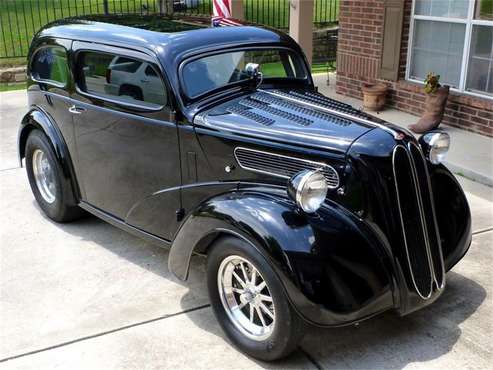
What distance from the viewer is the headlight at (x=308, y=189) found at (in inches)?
112

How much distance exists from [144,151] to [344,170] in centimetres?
147

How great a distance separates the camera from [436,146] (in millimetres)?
3545

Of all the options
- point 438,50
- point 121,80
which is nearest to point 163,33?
point 121,80

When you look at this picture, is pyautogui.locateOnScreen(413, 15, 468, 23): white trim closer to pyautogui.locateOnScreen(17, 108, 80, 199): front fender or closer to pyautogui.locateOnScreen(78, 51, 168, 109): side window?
pyautogui.locateOnScreen(78, 51, 168, 109): side window

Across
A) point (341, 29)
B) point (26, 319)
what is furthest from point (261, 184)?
point (341, 29)

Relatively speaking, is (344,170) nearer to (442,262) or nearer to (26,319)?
(442,262)

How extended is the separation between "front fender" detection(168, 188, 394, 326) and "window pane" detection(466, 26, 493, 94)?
4.41 m

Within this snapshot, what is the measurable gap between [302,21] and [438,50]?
8.17ft

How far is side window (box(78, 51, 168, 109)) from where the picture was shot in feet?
12.2

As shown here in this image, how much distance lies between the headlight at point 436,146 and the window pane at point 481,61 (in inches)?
138

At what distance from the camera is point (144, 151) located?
3857mm

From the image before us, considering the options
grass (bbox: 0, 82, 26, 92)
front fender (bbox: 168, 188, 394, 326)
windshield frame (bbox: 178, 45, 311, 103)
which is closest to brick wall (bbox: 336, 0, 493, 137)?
windshield frame (bbox: 178, 45, 311, 103)

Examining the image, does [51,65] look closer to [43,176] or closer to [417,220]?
[43,176]

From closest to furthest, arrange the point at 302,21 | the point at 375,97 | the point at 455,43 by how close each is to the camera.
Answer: the point at 455,43 → the point at 375,97 → the point at 302,21
